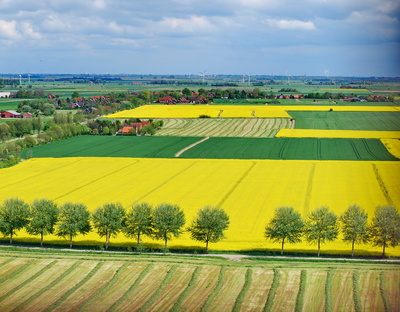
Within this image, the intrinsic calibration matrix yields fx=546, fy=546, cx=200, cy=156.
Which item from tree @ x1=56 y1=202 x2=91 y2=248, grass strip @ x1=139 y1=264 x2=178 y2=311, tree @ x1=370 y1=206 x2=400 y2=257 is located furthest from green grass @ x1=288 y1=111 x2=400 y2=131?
grass strip @ x1=139 y1=264 x2=178 y2=311

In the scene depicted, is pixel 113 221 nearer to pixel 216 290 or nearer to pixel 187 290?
pixel 187 290

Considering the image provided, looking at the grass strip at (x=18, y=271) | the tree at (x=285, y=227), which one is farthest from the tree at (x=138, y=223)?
the tree at (x=285, y=227)

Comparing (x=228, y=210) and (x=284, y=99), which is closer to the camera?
(x=228, y=210)

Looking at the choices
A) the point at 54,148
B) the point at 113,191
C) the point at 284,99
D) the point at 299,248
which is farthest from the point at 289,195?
the point at 284,99

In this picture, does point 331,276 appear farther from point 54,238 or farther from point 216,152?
point 216,152

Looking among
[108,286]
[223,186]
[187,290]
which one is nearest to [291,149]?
[223,186]

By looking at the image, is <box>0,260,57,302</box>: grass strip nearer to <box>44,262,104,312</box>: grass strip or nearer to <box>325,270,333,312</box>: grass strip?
<box>44,262,104,312</box>: grass strip
